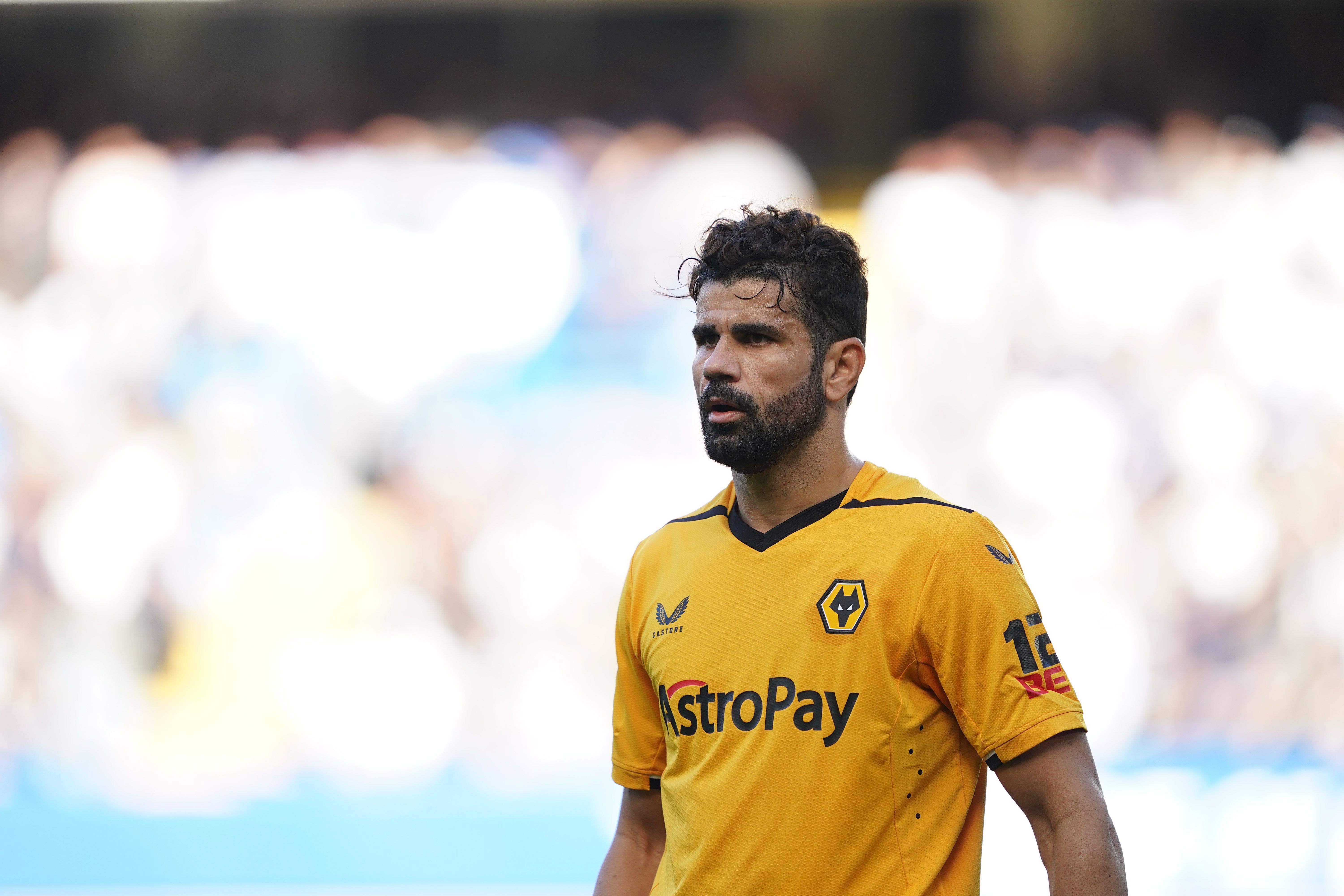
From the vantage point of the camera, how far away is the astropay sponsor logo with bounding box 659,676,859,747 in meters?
1.71

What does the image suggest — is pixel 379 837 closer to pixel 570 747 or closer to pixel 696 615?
pixel 570 747

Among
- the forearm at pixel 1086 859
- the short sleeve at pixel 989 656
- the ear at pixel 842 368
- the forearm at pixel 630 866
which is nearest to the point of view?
the forearm at pixel 1086 859

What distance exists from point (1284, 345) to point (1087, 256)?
967mm

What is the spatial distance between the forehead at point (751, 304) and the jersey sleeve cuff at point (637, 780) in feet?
2.66

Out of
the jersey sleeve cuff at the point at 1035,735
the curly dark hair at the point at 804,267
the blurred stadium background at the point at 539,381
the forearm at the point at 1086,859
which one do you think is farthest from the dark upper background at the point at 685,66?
the forearm at the point at 1086,859

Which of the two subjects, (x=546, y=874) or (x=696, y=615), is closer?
(x=696, y=615)

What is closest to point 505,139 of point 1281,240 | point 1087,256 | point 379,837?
point 1087,256

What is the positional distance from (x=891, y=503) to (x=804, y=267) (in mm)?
412

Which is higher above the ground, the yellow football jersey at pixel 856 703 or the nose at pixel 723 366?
the nose at pixel 723 366

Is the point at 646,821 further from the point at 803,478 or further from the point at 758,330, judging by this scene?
the point at 758,330

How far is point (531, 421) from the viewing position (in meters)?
5.41

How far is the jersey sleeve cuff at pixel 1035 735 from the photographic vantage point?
163 centimetres

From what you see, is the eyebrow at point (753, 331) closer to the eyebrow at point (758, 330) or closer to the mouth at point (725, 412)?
the eyebrow at point (758, 330)

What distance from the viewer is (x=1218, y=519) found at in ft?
17.1
